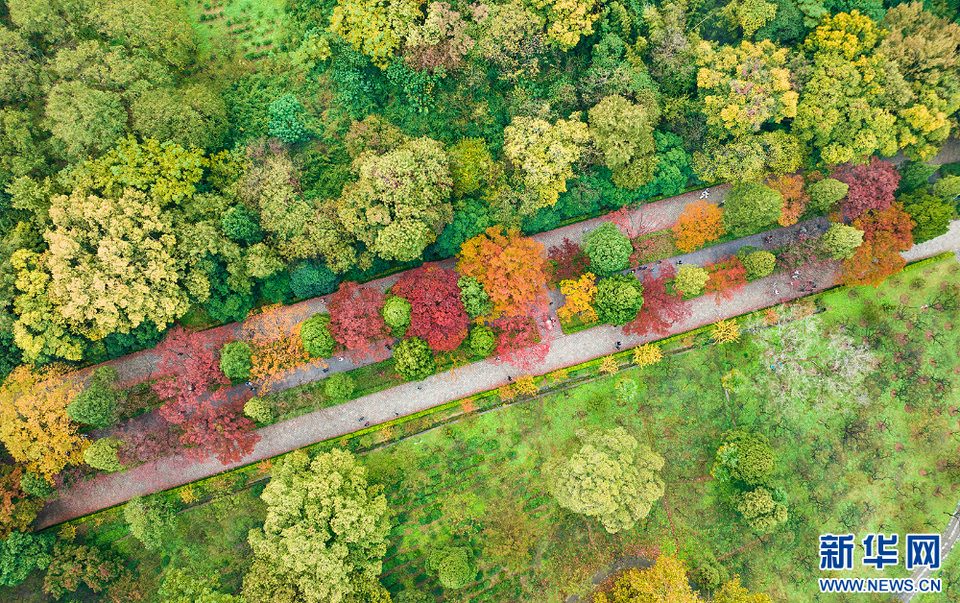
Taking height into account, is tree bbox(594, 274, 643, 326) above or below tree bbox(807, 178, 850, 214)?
below

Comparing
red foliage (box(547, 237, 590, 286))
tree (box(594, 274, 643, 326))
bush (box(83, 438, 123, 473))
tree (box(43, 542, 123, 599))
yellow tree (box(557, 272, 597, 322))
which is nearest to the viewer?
bush (box(83, 438, 123, 473))

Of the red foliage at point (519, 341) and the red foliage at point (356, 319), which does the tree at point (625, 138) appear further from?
the red foliage at point (356, 319)

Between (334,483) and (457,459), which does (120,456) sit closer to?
(334,483)

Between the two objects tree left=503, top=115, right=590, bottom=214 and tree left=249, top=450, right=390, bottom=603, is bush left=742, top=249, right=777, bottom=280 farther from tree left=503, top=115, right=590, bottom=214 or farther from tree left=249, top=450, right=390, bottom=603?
tree left=249, top=450, right=390, bottom=603

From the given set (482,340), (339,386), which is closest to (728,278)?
(482,340)

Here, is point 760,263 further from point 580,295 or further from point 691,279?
point 580,295

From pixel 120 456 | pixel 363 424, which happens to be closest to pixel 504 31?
pixel 363 424

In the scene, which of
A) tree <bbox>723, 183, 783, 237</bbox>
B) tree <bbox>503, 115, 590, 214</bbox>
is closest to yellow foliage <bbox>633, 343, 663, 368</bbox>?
tree <bbox>723, 183, 783, 237</bbox>
